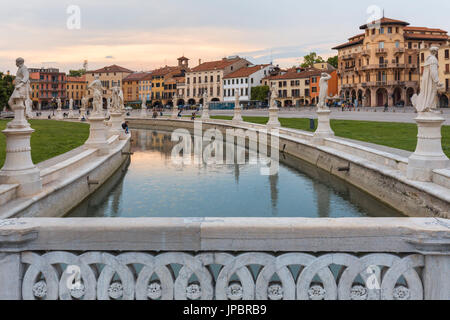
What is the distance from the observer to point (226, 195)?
14383 mm

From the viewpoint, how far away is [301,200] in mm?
13781

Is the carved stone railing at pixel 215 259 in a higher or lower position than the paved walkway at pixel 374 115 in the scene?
lower

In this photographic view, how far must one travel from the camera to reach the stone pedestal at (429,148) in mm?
9938

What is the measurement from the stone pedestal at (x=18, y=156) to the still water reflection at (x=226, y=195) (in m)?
2.97

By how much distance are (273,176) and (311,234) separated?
1458 cm

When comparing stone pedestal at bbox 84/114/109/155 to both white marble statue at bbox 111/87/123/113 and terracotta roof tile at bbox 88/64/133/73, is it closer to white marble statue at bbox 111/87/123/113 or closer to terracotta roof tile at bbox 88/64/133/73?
white marble statue at bbox 111/87/123/113

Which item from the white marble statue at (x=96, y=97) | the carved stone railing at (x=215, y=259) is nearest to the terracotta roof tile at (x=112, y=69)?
the white marble statue at (x=96, y=97)

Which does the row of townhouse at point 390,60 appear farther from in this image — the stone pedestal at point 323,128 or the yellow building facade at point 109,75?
the yellow building facade at point 109,75

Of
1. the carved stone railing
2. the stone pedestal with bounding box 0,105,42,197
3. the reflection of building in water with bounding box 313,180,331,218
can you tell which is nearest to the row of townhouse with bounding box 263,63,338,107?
the reflection of building in water with bounding box 313,180,331,218

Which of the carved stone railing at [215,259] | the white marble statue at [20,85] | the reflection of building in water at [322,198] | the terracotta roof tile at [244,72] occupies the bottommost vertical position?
the reflection of building in water at [322,198]

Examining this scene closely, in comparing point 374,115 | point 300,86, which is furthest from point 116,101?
point 300,86

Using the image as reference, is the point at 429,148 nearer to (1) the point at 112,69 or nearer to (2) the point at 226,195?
(2) the point at 226,195

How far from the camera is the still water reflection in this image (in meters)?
12.1
